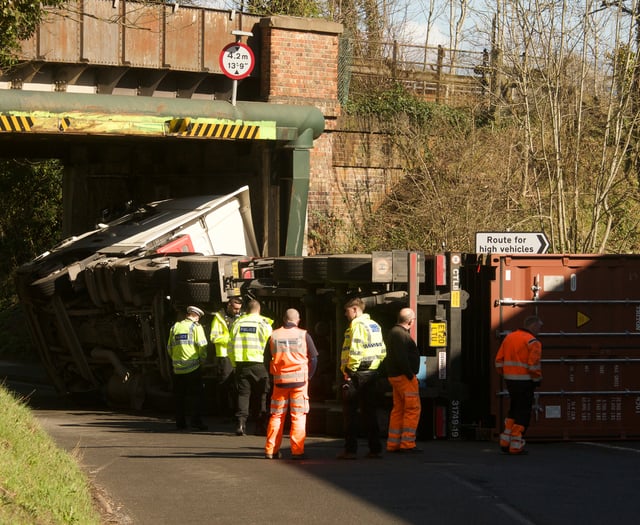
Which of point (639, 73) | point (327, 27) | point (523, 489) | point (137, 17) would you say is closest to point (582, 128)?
point (639, 73)

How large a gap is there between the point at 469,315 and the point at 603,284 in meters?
1.53

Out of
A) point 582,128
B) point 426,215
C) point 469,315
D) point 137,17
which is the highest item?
point 137,17

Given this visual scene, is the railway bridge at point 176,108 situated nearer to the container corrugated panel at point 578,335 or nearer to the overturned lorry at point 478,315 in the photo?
the overturned lorry at point 478,315

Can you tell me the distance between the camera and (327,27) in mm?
23047

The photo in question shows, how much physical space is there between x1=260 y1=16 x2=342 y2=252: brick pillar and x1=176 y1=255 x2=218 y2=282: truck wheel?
805cm

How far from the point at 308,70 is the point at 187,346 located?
10.0 m

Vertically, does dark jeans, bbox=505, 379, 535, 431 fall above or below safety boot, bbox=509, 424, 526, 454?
above

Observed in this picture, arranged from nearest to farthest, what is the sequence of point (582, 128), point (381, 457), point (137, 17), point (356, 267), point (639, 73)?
point (381, 457) < point (356, 267) < point (137, 17) < point (639, 73) < point (582, 128)

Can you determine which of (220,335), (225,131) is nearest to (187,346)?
(220,335)

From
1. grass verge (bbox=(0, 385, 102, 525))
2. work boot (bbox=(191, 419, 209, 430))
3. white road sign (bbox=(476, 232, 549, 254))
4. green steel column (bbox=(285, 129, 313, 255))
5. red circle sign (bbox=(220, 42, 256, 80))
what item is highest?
red circle sign (bbox=(220, 42, 256, 80))

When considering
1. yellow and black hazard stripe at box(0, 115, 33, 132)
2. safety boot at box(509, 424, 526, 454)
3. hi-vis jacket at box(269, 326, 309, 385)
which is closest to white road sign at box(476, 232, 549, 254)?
safety boot at box(509, 424, 526, 454)

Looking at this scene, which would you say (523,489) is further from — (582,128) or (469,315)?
(582,128)

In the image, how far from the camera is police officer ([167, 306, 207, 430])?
1430 cm

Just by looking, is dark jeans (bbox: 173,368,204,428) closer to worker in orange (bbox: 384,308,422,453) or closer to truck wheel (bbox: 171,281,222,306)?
truck wheel (bbox: 171,281,222,306)
